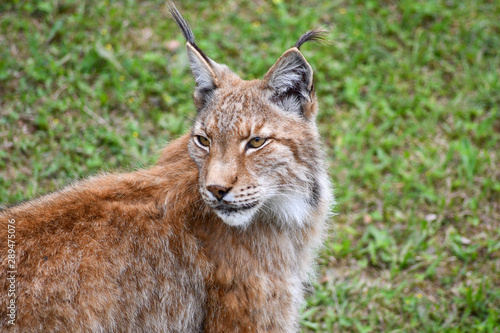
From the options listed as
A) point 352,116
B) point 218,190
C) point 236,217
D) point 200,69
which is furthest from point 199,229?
point 352,116

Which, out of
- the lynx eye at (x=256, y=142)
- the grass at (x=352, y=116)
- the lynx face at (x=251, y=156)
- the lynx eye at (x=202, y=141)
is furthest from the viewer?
the grass at (x=352, y=116)

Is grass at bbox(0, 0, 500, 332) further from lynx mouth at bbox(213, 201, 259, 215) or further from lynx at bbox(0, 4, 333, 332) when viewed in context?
lynx mouth at bbox(213, 201, 259, 215)

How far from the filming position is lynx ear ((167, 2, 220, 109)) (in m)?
3.85

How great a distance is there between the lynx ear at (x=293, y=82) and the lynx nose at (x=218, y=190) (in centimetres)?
86

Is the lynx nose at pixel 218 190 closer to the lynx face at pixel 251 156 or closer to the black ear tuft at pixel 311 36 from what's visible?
the lynx face at pixel 251 156

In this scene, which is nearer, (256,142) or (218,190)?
(218,190)

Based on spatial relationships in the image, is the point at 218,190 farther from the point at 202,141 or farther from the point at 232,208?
the point at 202,141

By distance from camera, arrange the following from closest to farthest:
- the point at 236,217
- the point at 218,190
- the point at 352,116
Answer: the point at 218,190
the point at 236,217
the point at 352,116

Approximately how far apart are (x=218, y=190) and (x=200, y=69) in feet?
3.73

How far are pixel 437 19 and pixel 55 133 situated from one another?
575 centimetres

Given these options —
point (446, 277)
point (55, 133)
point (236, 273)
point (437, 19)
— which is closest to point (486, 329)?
point (446, 277)

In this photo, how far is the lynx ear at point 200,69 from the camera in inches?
152

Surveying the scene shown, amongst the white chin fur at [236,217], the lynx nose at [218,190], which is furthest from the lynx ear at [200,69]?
the white chin fur at [236,217]

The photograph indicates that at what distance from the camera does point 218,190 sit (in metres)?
3.33
